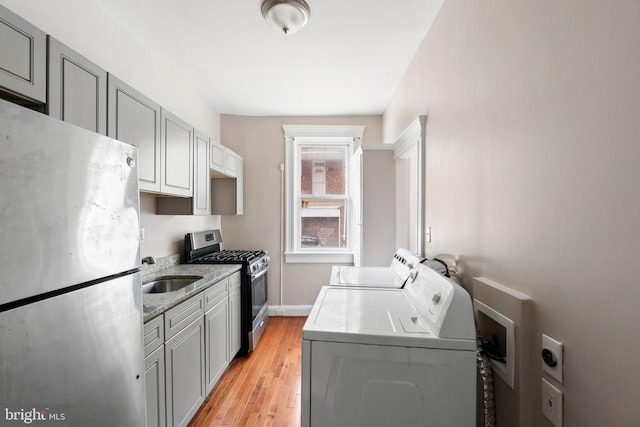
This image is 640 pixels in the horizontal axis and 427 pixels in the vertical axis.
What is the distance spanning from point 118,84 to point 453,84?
5.88ft


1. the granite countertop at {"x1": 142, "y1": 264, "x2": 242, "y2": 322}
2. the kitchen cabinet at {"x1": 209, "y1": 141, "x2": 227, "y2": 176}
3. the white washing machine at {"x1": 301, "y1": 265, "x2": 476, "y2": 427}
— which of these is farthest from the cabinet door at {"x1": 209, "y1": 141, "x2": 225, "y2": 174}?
the white washing machine at {"x1": 301, "y1": 265, "x2": 476, "y2": 427}

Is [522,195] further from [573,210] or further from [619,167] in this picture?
[619,167]

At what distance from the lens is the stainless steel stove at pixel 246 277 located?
2.59 m

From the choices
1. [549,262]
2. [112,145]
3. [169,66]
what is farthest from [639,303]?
[169,66]

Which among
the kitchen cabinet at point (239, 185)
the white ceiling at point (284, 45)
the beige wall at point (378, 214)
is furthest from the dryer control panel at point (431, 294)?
the kitchen cabinet at point (239, 185)

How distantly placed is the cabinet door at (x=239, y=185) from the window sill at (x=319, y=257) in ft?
2.73

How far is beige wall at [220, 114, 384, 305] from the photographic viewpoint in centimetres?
344

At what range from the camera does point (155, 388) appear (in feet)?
4.43

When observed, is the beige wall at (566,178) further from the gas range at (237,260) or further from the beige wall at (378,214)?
the gas range at (237,260)

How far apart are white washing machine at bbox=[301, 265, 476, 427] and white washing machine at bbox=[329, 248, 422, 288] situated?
0.55 meters

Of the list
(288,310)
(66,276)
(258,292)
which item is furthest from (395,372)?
(288,310)

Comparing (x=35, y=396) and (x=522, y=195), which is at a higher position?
(x=522, y=195)

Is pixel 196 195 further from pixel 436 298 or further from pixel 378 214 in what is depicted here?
pixel 436 298

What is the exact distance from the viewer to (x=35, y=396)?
0.73 metres
